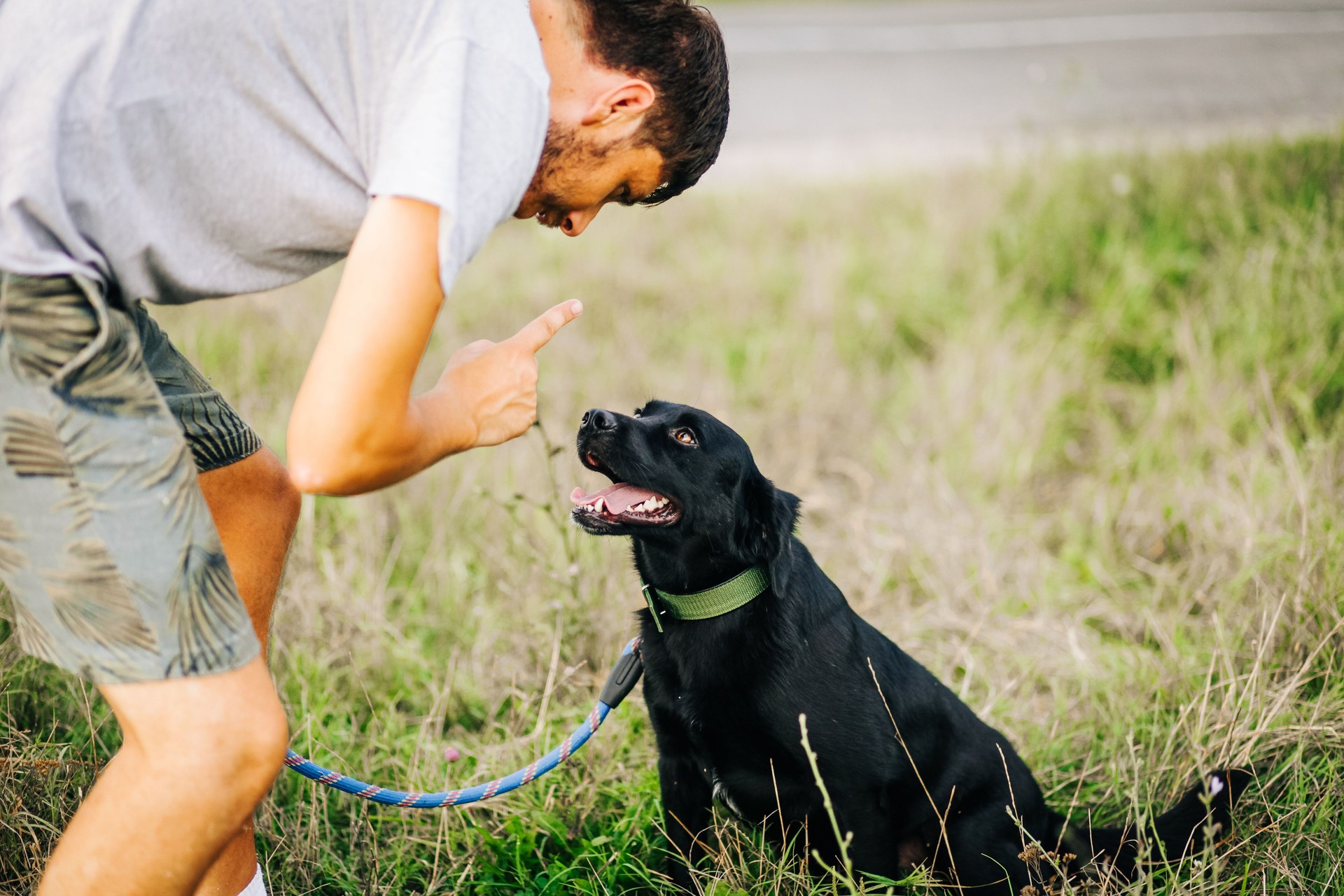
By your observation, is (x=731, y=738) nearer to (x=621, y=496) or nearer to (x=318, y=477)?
(x=621, y=496)

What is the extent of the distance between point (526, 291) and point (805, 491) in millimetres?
1817

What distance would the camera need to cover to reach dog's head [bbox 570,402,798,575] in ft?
6.88

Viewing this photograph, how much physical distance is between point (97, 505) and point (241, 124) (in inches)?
20.4

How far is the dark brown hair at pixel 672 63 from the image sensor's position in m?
1.47

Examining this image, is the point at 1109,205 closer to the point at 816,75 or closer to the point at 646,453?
the point at 646,453

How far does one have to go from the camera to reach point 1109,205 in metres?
4.77

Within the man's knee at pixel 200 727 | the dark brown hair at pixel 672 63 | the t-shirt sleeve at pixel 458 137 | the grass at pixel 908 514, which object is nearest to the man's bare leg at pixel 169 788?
the man's knee at pixel 200 727

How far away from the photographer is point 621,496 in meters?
2.19

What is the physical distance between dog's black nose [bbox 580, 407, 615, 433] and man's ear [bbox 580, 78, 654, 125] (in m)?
0.74

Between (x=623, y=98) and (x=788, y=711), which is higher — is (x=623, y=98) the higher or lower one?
the higher one

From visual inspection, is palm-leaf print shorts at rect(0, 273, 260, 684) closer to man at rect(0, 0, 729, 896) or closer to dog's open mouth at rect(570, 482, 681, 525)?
man at rect(0, 0, 729, 896)

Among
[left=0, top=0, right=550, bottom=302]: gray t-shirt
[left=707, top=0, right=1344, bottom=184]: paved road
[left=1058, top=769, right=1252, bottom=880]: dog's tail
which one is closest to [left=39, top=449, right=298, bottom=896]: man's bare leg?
[left=0, top=0, right=550, bottom=302]: gray t-shirt

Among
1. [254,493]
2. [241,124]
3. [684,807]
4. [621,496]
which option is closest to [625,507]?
[621,496]

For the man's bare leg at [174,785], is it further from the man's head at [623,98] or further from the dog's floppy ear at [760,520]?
the dog's floppy ear at [760,520]
